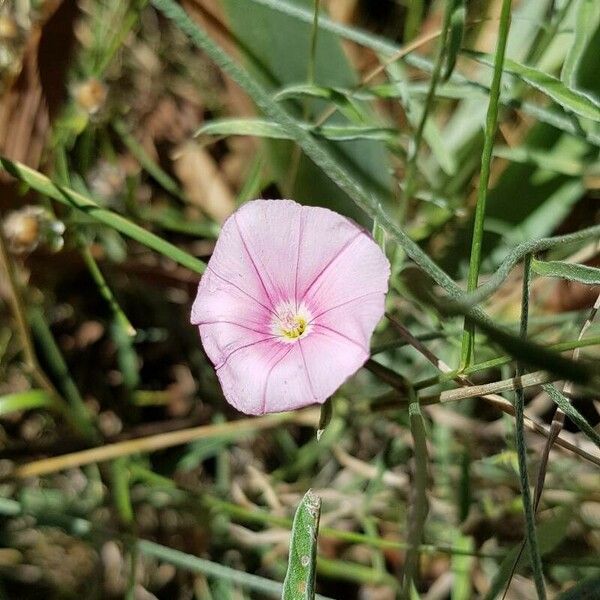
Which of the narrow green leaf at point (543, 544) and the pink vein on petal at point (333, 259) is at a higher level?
the pink vein on petal at point (333, 259)

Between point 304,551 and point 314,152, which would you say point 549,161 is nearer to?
point 314,152

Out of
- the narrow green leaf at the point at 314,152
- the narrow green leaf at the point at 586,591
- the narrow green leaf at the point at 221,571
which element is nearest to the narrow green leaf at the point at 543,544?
the narrow green leaf at the point at 586,591

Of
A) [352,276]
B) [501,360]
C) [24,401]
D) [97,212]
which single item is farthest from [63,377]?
[501,360]

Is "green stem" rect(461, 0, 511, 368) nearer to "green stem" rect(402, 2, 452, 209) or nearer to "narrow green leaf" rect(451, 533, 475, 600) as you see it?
"green stem" rect(402, 2, 452, 209)

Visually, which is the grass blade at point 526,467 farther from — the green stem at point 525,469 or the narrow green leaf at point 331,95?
the narrow green leaf at point 331,95

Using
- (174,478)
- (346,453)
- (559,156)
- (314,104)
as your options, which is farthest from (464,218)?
(174,478)

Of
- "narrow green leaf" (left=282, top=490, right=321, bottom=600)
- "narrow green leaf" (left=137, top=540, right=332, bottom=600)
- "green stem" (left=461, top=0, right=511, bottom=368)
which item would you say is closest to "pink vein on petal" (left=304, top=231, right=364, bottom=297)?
"green stem" (left=461, top=0, right=511, bottom=368)

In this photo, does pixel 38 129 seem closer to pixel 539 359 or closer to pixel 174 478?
pixel 174 478
